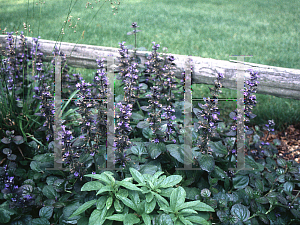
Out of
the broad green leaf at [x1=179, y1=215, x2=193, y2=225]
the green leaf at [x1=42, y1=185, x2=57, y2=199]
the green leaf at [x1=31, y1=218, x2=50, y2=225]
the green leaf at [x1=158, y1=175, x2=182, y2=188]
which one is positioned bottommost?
the green leaf at [x1=31, y1=218, x2=50, y2=225]

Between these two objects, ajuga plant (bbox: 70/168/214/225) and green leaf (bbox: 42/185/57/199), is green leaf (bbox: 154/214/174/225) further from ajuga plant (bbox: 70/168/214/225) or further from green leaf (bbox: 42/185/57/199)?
green leaf (bbox: 42/185/57/199)

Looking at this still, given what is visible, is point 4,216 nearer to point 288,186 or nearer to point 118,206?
point 118,206

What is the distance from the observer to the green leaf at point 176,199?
1394 millimetres

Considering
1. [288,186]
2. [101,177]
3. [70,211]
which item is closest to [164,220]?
[101,177]

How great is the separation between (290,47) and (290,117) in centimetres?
220

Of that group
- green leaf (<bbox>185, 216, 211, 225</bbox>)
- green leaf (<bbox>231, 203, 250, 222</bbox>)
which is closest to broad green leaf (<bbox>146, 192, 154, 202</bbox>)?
green leaf (<bbox>185, 216, 211, 225</bbox>)

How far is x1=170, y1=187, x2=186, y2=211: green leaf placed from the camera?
54.9 inches

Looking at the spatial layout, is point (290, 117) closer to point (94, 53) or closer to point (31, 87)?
point (94, 53)

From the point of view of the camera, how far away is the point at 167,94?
103 inches

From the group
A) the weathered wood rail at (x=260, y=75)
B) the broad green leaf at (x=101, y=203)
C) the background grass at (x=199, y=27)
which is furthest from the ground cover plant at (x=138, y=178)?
the background grass at (x=199, y=27)

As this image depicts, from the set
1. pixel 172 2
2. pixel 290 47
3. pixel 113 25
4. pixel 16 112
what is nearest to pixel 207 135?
pixel 16 112

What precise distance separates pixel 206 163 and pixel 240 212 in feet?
1.29

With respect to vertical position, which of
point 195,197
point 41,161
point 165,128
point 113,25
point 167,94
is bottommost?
point 195,197

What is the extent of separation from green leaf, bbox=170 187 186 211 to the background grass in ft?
7.47
